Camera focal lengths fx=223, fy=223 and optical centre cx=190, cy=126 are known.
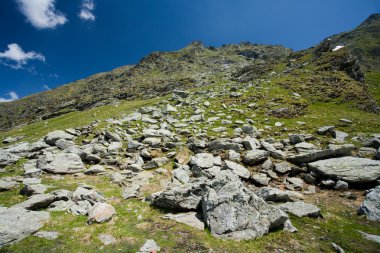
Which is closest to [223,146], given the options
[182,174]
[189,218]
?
[182,174]

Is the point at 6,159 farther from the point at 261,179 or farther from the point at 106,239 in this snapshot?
the point at 261,179

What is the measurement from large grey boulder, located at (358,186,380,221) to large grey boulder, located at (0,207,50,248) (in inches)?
729

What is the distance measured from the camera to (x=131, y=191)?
16766 millimetres

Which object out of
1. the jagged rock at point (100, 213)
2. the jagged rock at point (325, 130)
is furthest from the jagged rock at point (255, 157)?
the jagged rock at point (100, 213)

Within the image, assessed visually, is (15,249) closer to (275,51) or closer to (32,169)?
(32,169)

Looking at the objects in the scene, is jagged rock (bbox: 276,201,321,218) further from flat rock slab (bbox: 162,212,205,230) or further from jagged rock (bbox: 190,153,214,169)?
jagged rock (bbox: 190,153,214,169)

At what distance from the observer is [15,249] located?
31.8 ft

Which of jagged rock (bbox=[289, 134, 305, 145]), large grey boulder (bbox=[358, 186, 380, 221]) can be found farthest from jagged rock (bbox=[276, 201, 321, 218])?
jagged rock (bbox=[289, 134, 305, 145])

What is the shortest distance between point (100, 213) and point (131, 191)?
3.89 m

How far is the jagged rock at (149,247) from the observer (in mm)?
10136

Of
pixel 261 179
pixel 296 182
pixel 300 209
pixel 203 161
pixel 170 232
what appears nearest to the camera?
pixel 170 232

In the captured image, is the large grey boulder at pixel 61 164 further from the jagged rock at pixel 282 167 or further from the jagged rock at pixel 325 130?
the jagged rock at pixel 325 130

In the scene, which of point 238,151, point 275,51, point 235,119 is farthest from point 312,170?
point 275,51

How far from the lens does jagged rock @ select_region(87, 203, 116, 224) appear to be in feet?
40.8
